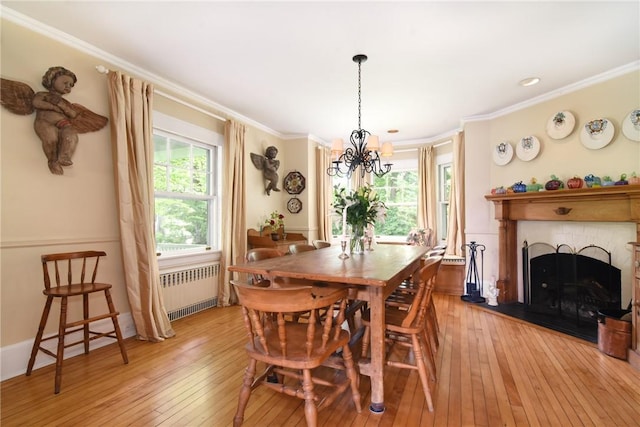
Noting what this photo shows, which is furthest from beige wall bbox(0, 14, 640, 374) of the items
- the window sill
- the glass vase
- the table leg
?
the table leg

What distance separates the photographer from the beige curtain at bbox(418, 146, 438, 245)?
567 cm

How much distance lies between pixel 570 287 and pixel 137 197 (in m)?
4.61

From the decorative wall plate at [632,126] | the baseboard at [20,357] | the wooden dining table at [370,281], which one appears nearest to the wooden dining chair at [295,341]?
the wooden dining table at [370,281]

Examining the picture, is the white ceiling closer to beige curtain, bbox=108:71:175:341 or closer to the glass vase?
beige curtain, bbox=108:71:175:341

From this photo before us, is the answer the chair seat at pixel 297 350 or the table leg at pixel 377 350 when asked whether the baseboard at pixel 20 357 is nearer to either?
the chair seat at pixel 297 350

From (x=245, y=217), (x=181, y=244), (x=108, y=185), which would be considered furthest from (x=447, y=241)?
(x=108, y=185)

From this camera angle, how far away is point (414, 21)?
7.65ft

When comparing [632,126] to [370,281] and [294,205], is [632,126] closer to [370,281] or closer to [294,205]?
[370,281]

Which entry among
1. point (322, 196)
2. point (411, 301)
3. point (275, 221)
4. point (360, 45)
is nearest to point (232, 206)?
point (275, 221)

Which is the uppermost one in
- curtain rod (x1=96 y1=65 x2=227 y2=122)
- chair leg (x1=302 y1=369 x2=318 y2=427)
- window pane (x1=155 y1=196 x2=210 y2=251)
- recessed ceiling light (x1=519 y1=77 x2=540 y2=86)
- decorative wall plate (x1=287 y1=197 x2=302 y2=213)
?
recessed ceiling light (x1=519 y1=77 x2=540 y2=86)

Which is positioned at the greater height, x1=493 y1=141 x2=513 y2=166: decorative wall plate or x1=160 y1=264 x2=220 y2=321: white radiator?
x1=493 y1=141 x2=513 y2=166: decorative wall plate

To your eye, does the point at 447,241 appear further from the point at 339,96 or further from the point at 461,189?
the point at 339,96

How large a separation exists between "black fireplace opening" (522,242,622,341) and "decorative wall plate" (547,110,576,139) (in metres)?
1.30

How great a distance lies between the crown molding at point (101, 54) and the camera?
91.1 inches
